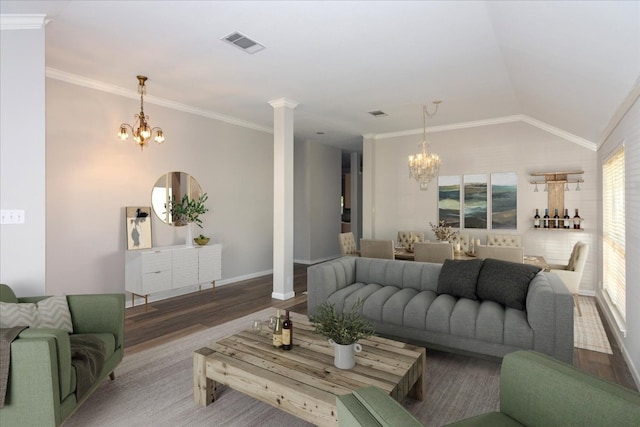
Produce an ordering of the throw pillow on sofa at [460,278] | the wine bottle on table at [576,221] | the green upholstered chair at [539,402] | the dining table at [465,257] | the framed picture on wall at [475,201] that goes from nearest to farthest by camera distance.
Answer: the green upholstered chair at [539,402]
the throw pillow on sofa at [460,278]
the dining table at [465,257]
the wine bottle on table at [576,221]
the framed picture on wall at [475,201]

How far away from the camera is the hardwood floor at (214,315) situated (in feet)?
10.1

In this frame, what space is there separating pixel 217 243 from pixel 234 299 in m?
1.26

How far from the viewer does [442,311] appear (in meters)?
3.02

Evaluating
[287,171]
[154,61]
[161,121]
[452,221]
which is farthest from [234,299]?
[452,221]

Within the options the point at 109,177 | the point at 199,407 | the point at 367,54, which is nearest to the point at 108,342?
the point at 199,407

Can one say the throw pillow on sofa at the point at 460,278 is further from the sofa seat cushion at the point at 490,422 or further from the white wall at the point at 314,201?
the white wall at the point at 314,201

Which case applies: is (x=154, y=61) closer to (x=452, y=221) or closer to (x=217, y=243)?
(x=217, y=243)

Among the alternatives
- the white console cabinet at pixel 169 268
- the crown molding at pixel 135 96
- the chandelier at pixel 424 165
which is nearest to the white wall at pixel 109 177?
the crown molding at pixel 135 96

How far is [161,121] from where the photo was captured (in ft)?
17.1

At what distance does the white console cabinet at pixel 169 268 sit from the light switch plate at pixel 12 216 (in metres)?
1.91

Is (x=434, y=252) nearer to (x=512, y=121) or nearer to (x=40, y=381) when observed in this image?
(x=512, y=121)

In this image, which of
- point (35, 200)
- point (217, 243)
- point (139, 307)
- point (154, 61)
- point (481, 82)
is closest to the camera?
point (35, 200)

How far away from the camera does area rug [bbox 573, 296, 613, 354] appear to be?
3440 mm

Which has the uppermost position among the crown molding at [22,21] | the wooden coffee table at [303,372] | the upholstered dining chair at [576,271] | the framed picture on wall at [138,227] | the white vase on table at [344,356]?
the crown molding at [22,21]
